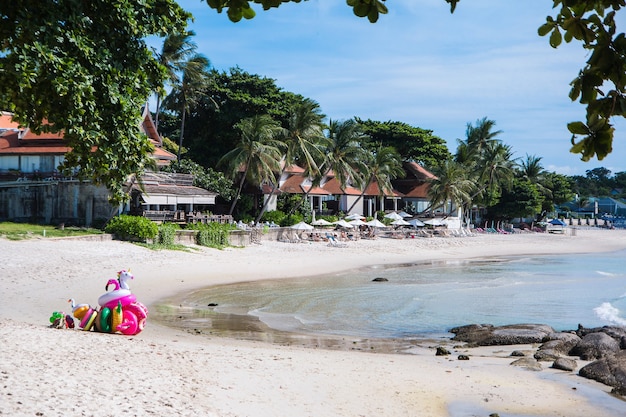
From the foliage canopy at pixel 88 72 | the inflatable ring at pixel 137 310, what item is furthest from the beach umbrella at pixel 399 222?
the foliage canopy at pixel 88 72

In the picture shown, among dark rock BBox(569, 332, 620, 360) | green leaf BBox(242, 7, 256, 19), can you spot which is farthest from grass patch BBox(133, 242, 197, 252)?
green leaf BBox(242, 7, 256, 19)

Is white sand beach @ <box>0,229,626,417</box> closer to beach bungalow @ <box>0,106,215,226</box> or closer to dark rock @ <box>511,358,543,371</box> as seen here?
dark rock @ <box>511,358,543,371</box>

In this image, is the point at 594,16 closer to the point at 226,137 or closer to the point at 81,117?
the point at 81,117

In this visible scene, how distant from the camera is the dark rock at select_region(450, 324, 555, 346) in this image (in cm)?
1510

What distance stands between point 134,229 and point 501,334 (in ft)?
65.2

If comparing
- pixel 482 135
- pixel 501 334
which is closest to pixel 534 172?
pixel 482 135

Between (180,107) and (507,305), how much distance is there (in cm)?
3188

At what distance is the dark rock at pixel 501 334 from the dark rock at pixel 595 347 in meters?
1.46

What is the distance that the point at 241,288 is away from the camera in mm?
24656

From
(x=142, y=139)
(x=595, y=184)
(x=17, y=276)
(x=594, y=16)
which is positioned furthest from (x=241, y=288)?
Result: (x=595, y=184)

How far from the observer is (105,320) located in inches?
483

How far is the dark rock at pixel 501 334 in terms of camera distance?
15102mm

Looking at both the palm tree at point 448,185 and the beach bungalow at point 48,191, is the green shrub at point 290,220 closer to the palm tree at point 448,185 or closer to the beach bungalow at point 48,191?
the beach bungalow at point 48,191

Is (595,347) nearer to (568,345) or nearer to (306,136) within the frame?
(568,345)
